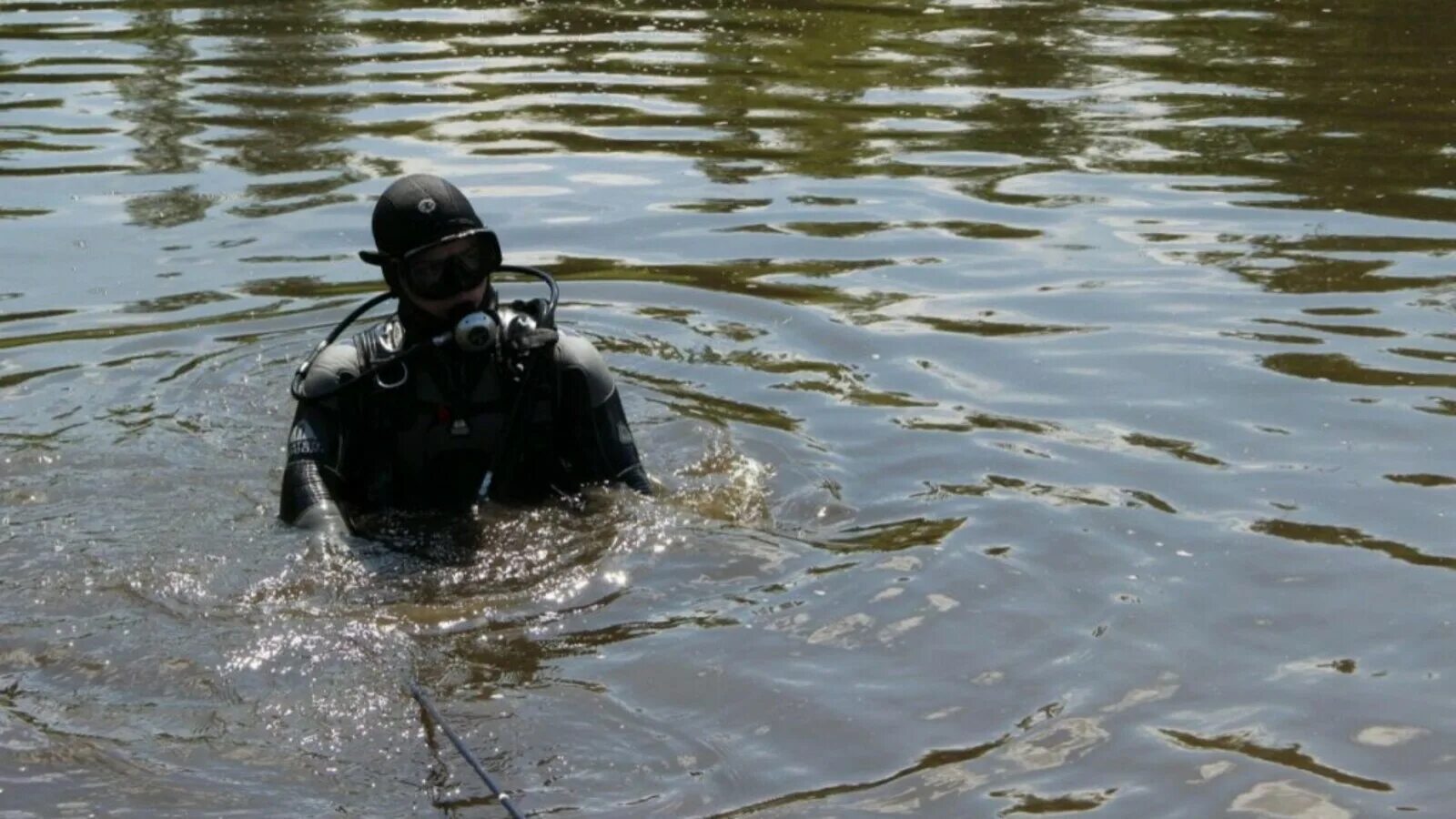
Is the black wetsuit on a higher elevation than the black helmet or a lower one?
lower

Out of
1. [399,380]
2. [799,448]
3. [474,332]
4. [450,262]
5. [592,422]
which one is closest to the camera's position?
[474,332]

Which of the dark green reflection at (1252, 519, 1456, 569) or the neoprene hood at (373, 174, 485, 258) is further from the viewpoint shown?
the neoprene hood at (373, 174, 485, 258)

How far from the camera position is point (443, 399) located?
19.7 feet

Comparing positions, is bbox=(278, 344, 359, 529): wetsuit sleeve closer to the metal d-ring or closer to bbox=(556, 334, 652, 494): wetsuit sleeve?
the metal d-ring

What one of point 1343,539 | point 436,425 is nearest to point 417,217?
point 436,425

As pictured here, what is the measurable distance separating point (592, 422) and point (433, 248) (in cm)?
69

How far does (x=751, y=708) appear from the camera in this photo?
4887 mm

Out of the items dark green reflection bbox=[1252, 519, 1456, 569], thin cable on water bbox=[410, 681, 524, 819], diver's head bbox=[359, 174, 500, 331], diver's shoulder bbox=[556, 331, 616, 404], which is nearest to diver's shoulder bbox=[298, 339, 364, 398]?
diver's head bbox=[359, 174, 500, 331]

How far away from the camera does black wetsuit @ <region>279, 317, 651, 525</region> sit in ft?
19.6

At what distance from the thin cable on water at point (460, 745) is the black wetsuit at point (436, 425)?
1085mm

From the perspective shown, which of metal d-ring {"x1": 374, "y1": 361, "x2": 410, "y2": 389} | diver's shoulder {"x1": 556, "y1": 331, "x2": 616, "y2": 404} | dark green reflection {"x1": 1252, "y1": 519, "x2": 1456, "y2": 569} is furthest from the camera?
diver's shoulder {"x1": 556, "y1": 331, "x2": 616, "y2": 404}

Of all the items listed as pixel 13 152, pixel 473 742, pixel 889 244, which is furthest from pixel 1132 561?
pixel 13 152

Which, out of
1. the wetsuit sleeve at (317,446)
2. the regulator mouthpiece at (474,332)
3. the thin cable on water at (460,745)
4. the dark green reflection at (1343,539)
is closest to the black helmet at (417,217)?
the regulator mouthpiece at (474,332)

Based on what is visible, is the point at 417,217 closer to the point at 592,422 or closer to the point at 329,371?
the point at 329,371
